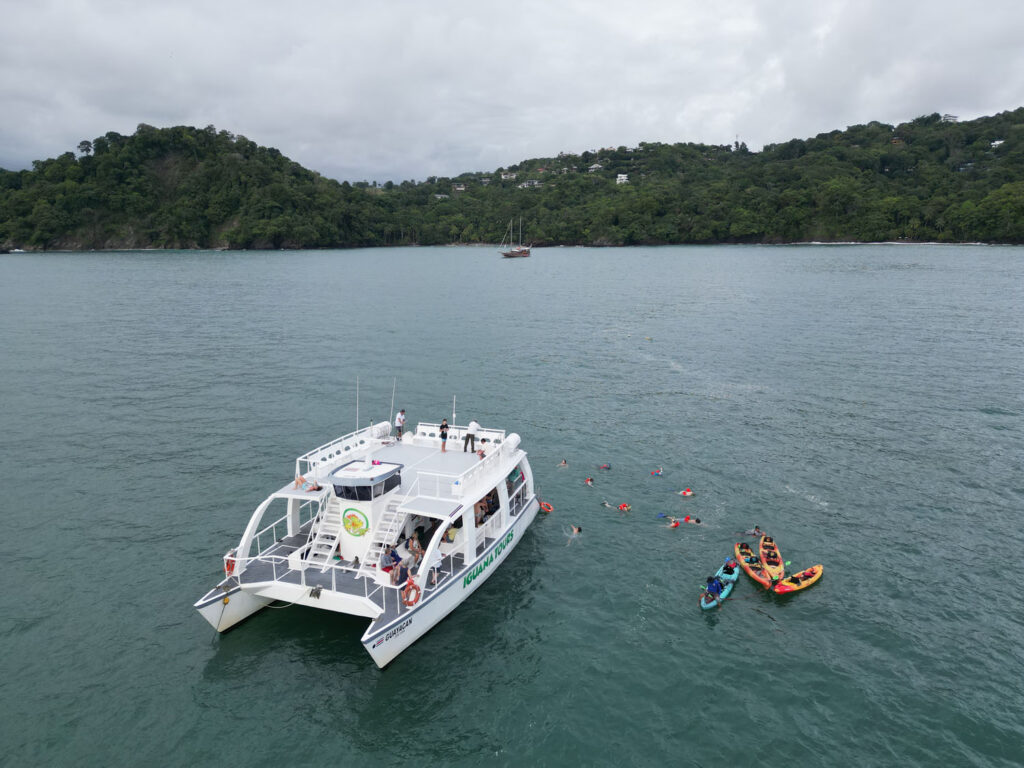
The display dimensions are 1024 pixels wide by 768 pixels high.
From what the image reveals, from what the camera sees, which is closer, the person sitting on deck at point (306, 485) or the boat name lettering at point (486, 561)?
the person sitting on deck at point (306, 485)

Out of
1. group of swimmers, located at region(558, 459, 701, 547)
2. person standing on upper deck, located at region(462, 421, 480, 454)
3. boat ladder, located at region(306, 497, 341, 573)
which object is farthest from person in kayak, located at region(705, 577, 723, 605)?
boat ladder, located at region(306, 497, 341, 573)

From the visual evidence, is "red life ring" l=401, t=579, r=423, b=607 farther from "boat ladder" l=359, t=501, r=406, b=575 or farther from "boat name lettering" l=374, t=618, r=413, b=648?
"boat ladder" l=359, t=501, r=406, b=575

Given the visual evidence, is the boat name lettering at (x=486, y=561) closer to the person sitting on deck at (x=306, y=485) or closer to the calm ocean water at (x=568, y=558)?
the calm ocean water at (x=568, y=558)

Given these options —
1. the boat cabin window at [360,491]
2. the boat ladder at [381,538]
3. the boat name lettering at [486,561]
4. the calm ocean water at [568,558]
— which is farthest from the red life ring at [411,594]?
the boat cabin window at [360,491]

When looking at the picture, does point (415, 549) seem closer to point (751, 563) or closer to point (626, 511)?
point (626, 511)

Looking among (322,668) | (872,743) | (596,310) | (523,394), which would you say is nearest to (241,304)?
(596,310)

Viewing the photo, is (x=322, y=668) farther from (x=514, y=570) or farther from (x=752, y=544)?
(x=752, y=544)
